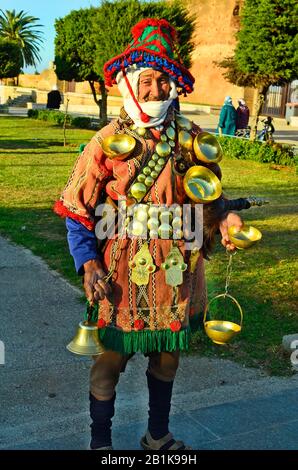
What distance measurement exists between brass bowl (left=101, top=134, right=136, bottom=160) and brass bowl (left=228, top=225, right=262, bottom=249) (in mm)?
609

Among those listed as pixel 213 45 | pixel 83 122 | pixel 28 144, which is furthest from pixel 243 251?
pixel 213 45

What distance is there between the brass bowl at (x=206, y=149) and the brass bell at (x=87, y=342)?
0.93 m

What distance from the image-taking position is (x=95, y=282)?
2688mm

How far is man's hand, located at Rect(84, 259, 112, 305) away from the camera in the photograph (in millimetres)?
2678

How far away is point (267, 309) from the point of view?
17.6 feet

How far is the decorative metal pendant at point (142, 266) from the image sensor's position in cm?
274

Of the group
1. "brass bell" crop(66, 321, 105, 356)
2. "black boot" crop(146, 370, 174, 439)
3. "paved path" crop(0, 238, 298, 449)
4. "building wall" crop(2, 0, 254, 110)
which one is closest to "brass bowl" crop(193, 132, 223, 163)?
"brass bell" crop(66, 321, 105, 356)

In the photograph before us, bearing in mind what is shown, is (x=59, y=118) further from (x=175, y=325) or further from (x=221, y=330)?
(x=175, y=325)

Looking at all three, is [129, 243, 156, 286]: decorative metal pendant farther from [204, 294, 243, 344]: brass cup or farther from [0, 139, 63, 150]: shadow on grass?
[0, 139, 63, 150]: shadow on grass

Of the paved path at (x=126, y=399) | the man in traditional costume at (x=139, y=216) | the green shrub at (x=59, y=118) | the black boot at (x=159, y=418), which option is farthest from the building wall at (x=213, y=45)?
the black boot at (x=159, y=418)

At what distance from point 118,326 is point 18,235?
204 inches

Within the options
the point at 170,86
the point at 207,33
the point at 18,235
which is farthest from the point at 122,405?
the point at 207,33

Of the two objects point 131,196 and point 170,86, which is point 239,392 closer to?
point 131,196

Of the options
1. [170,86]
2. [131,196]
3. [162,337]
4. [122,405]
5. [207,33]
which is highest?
[207,33]
